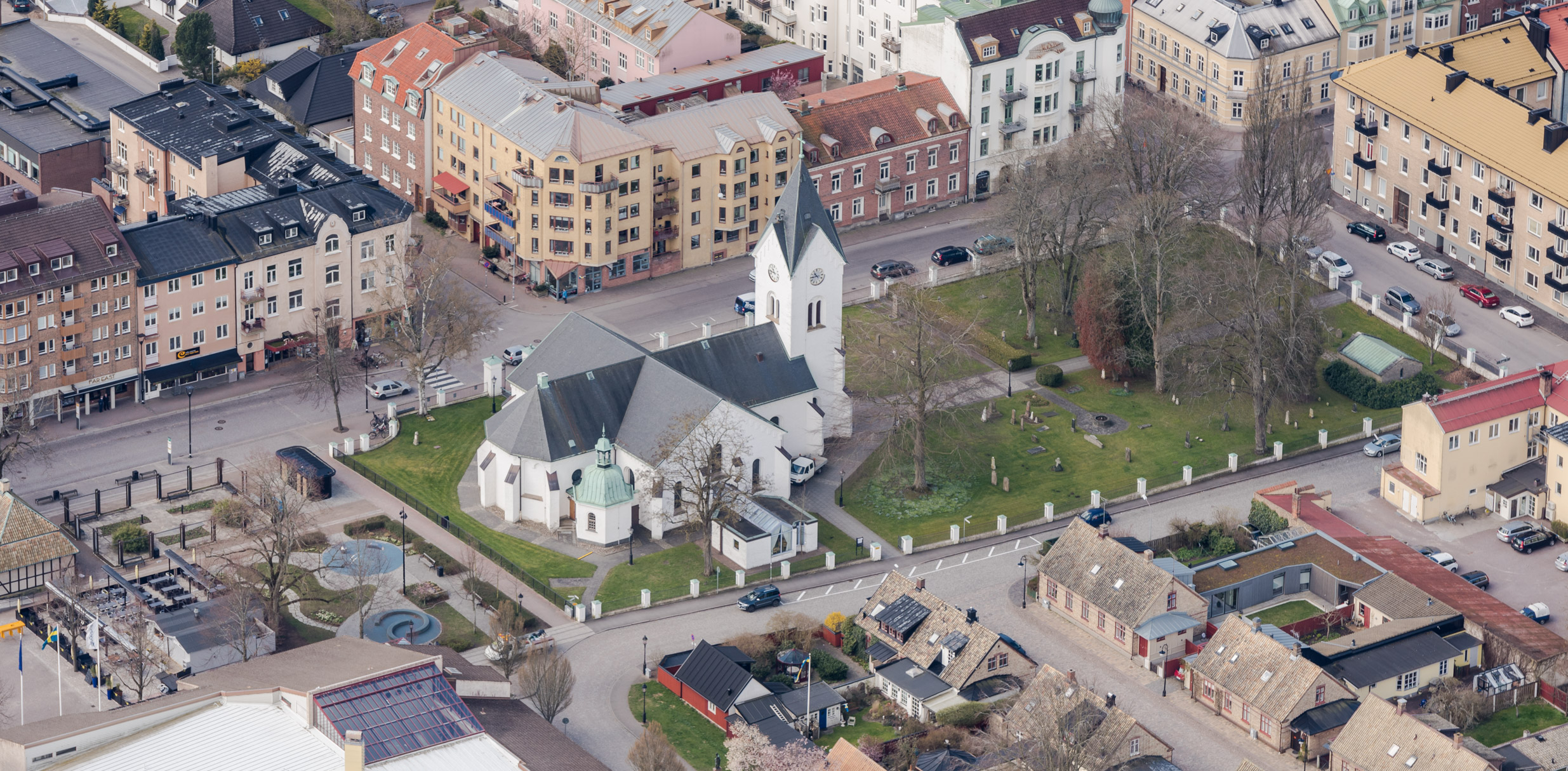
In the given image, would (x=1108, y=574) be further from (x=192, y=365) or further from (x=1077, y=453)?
(x=192, y=365)

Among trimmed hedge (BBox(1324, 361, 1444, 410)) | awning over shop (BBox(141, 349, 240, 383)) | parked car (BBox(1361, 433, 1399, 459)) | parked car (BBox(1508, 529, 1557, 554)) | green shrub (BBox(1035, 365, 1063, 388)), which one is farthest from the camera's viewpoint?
green shrub (BBox(1035, 365, 1063, 388))

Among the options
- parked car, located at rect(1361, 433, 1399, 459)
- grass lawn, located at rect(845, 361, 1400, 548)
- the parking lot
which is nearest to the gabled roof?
grass lawn, located at rect(845, 361, 1400, 548)

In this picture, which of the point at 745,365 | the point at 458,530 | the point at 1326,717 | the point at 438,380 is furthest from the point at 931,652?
the point at 438,380

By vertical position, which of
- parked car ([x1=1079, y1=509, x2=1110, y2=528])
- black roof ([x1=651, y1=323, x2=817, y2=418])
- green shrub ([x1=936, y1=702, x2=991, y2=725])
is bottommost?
green shrub ([x1=936, y1=702, x2=991, y2=725])

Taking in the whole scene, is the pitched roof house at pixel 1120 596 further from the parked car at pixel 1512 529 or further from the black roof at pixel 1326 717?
the parked car at pixel 1512 529

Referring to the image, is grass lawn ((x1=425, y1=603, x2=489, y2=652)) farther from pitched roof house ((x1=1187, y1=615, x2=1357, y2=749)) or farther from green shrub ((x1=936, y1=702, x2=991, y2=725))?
pitched roof house ((x1=1187, y1=615, x2=1357, y2=749))
